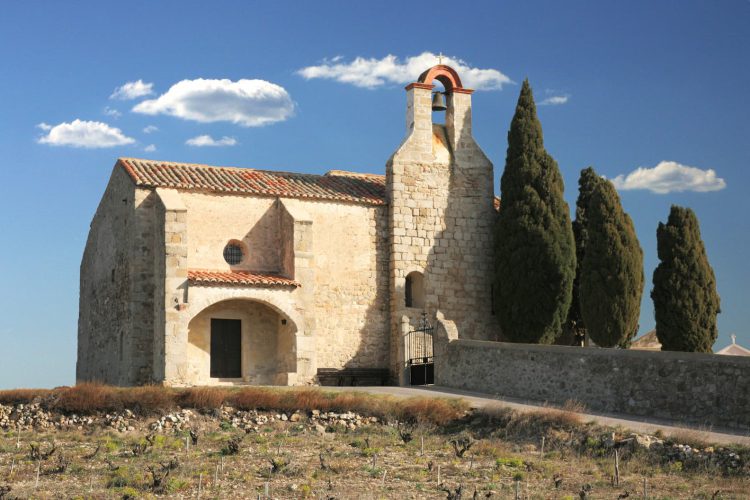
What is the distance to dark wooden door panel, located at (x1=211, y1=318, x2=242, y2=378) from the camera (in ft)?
97.9

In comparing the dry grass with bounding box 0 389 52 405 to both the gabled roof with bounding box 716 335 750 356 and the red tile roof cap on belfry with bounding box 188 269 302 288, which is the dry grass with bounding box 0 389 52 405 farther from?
the gabled roof with bounding box 716 335 750 356

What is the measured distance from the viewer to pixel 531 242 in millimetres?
32156

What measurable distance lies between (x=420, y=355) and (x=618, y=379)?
32.6ft

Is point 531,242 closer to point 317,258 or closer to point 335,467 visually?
point 317,258

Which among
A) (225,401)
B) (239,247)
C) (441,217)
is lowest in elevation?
(225,401)

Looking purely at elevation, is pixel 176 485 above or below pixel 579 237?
below

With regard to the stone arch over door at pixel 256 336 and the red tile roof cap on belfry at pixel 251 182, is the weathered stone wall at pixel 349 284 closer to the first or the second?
the red tile roof cap on belfry at pixel 251 182

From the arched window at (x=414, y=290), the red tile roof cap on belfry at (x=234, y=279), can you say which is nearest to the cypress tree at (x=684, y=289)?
the arched window at (x=414, y=290)

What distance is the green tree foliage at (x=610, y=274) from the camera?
31.5 metres

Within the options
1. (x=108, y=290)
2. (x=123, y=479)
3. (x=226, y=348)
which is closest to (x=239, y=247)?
(x=226, y=348)

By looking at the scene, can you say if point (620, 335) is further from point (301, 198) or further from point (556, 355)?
point (301, 198)

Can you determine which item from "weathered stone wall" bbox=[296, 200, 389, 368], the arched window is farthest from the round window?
the arched window

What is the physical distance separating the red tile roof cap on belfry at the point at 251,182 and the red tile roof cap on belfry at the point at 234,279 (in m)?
2.65

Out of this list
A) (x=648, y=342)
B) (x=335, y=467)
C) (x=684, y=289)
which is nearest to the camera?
(x=335, y=467)
